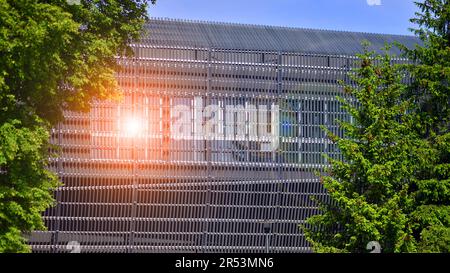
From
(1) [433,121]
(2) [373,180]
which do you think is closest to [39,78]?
(2) [373,180]

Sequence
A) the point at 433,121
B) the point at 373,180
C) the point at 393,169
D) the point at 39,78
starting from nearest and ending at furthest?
the point at 39,78 → the point at 373,180 → the point at 393,169 → the point at 433,121

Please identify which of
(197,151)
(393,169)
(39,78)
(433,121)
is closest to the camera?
(39,78)

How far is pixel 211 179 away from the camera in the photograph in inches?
1329

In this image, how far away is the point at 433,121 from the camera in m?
25.1

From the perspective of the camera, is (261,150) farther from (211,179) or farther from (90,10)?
(90,10)

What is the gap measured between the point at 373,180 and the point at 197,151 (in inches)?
531

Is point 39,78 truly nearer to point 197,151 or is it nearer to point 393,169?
point 393,169

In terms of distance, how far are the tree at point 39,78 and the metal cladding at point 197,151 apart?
35.6 feet

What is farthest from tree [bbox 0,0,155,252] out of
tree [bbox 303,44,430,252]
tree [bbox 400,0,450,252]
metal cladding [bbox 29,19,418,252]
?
metal cladding [bbox 29,19,418,252]

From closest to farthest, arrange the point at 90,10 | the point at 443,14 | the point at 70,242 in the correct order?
the point at 90,10, the point at 443,14, the point at 70,242

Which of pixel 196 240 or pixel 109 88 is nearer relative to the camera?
pixel 109 88

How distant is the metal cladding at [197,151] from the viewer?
108 feet

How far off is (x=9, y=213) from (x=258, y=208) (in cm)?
1632
